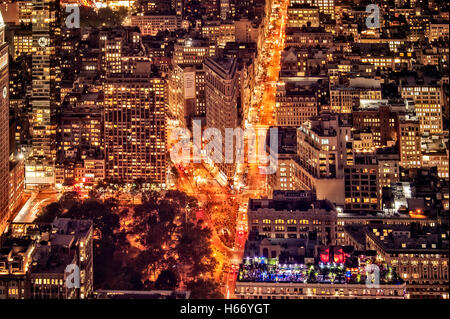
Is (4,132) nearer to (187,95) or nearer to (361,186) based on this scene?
(187,95)

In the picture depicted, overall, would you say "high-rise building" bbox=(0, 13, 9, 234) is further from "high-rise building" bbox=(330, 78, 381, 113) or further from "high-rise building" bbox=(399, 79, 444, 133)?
"high-rise building" bbox=(399, 79, 444, 133)

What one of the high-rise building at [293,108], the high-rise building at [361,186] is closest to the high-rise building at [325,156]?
the high-rise building at [361,186]

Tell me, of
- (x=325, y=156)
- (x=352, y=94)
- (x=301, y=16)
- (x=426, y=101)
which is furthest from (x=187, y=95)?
(x=301, y=16)

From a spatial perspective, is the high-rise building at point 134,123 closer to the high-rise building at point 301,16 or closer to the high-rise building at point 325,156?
the high-rise building at point 325,156

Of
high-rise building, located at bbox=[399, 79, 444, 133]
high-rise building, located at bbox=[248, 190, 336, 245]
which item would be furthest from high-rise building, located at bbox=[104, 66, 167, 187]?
high-rise building, located at bbox=[248, 190, 336, 245]

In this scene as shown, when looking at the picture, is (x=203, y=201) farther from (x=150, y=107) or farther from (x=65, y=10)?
(x=65, y=10)
